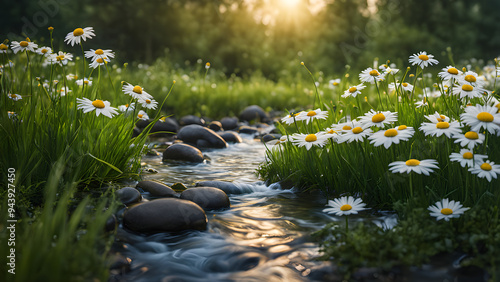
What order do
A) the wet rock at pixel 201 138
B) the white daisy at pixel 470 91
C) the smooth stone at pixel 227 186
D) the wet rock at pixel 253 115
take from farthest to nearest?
the wet rock at pixel 253 115 < the wet rock at pixel 201 138 < the smooth stone at pixel 227 186 < the white daisy at pixel 470 91

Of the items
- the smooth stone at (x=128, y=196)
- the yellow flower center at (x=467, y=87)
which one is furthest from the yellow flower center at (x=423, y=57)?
the smooth stone at (x=128, y=196)

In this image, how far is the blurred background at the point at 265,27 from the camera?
2330cm

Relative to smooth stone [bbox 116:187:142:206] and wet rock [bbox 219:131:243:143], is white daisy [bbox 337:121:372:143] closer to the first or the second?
smooth stone [bbox 116:187:142:206]

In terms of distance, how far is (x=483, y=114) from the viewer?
8.00 feet

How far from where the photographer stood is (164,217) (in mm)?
2795

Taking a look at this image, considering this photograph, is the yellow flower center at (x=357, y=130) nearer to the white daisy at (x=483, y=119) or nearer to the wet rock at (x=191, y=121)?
the white daisy at (x=483, y=119)

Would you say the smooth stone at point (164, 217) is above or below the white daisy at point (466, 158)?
below

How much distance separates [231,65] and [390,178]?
23.3m

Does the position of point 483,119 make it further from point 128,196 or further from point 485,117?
point 128,196

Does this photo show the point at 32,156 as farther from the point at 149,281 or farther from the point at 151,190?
the point at 149,281

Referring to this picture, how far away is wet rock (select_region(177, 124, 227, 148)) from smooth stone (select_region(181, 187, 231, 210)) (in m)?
2.81

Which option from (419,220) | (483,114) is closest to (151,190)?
(419,220)

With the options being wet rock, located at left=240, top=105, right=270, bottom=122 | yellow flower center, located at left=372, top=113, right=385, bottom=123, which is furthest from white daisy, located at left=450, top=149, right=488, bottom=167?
wet rock, located at left=240, top=105, right=270, bottom=122

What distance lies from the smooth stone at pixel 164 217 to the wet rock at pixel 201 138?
3.30m
